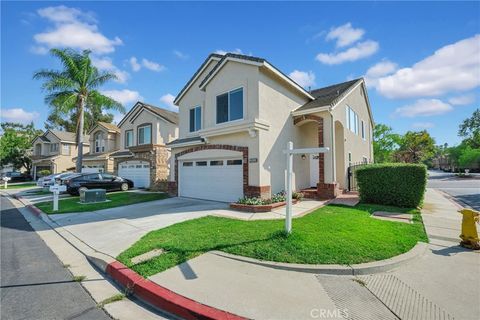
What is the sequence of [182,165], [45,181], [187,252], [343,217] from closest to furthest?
[187,252], [343,217], [182,165], [45,181]

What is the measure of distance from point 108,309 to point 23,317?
1143mm

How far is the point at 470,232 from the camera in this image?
219 inches

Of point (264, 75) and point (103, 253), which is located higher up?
point (264, 75)

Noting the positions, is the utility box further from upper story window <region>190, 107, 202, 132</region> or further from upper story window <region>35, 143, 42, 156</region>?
upper story window <region>35, 143, 42, 156</region>

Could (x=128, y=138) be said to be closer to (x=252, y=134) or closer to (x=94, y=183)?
(x=94, y=183)

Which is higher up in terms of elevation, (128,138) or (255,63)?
(255,63)

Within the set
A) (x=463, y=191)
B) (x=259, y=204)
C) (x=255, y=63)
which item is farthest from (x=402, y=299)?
(x=463, y=191)

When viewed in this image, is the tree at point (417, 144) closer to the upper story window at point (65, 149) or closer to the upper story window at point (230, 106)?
the upper story window at point (230, 106)

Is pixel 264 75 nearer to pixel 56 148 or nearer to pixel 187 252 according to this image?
pixel 187 252

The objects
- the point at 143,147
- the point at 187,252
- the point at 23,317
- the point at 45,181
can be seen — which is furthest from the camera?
the point at 45,181

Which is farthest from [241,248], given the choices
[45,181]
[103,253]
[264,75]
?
[45,181]

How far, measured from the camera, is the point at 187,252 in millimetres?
5336

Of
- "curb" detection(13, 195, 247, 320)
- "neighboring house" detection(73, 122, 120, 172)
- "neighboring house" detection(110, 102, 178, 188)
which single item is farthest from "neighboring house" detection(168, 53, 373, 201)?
"neighboring house" detection(73, 122, 120, 172)

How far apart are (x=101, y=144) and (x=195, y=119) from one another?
58.9 ft
